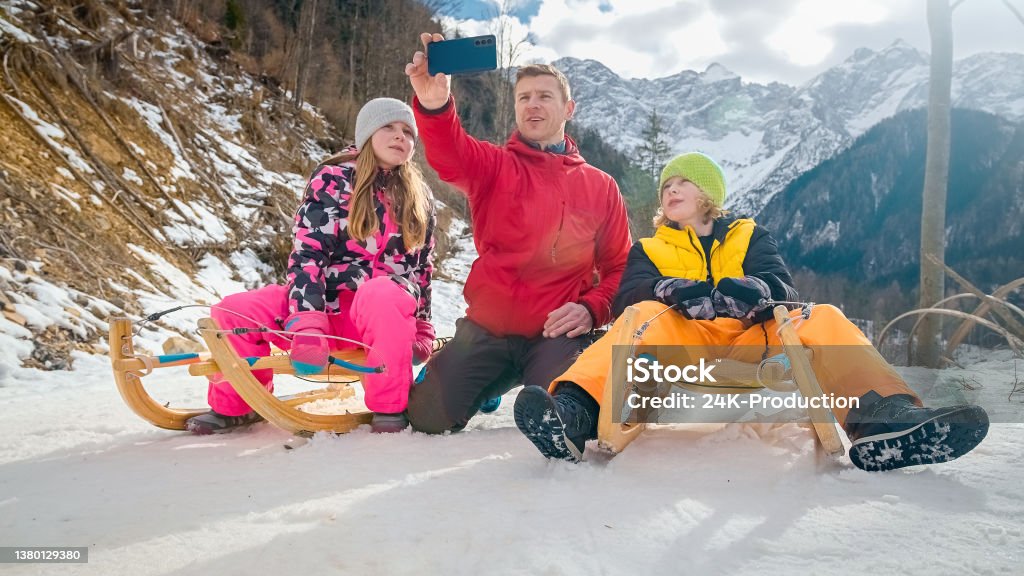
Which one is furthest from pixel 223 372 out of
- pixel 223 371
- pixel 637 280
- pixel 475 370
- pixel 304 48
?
pixel 304 48

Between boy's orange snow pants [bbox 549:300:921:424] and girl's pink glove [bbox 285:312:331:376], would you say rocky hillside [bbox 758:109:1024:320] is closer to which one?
boy's orange snow pants [bbox 549:300:921:424]

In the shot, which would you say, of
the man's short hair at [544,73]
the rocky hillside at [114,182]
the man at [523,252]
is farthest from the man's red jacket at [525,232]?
the rocky hillside at [114,182]

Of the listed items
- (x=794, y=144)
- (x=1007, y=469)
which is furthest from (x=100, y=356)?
(x=794, y=144)

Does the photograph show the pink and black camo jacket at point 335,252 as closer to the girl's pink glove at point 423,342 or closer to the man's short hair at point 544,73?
the girl's pink glove at point 423,342

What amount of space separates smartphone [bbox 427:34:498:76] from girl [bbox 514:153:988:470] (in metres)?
0.94

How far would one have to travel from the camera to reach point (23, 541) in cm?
144

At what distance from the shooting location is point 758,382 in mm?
2016

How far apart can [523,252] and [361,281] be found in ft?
2.34

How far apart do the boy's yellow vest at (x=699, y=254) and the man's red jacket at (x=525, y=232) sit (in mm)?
375

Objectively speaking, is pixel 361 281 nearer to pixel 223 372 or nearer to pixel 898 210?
pixel 223 372

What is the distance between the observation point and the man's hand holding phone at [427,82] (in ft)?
7.45

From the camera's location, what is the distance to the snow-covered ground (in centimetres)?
124

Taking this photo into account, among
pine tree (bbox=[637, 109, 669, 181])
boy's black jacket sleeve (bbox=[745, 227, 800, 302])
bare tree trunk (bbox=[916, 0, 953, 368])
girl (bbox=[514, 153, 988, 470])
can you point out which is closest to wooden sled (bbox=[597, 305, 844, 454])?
girl (bbox=[514, 153, 988, 470])

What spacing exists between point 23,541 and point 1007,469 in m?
2.57
